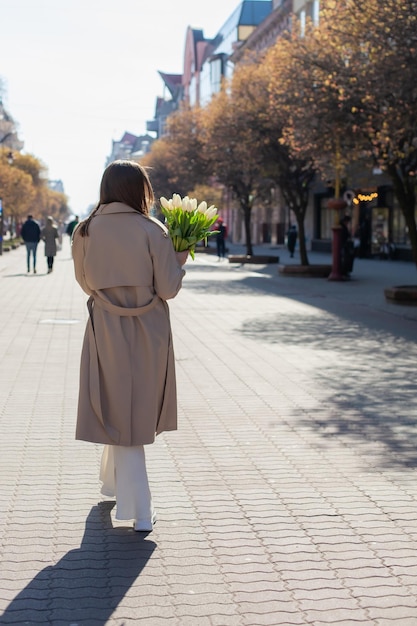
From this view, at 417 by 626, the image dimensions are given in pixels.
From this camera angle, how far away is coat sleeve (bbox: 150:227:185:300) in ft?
16.9

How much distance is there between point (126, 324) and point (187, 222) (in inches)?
22.6

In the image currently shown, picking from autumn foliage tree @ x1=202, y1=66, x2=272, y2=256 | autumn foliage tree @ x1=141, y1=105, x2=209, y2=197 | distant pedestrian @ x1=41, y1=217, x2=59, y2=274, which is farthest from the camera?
autumn foliage tree @ x1=141, y1=105, x2=209, y2=197

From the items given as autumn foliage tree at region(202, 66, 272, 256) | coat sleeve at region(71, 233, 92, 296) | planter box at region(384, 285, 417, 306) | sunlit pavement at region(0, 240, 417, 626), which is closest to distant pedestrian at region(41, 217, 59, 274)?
autumn foliage tree at region(202, 66, 272, 256)

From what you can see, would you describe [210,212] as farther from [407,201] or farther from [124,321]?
[407,201]

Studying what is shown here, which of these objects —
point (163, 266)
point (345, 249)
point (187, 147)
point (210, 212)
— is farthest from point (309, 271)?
point (163, 266)

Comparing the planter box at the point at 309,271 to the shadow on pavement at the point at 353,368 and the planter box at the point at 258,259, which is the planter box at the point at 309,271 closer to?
the shadow on pavement at the point at 353,368

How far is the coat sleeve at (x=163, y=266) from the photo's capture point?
5.16 m

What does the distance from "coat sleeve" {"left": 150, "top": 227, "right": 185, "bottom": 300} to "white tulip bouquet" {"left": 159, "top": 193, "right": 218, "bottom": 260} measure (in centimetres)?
16

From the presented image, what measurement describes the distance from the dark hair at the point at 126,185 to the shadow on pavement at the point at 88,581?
1514 millimetres

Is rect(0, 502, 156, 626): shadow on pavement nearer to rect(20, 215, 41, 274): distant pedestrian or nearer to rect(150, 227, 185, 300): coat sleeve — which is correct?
rect(150, 227, 185, 300): coat sleeve

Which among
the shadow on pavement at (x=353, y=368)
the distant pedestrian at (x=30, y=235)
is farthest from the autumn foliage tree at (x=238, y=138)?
the shadow on pavement at (x=353, y=368)

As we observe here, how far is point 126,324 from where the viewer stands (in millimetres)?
5230

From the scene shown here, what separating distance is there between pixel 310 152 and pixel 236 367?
1401 cm

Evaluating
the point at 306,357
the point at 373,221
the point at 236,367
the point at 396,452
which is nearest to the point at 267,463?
the point at 396,452
